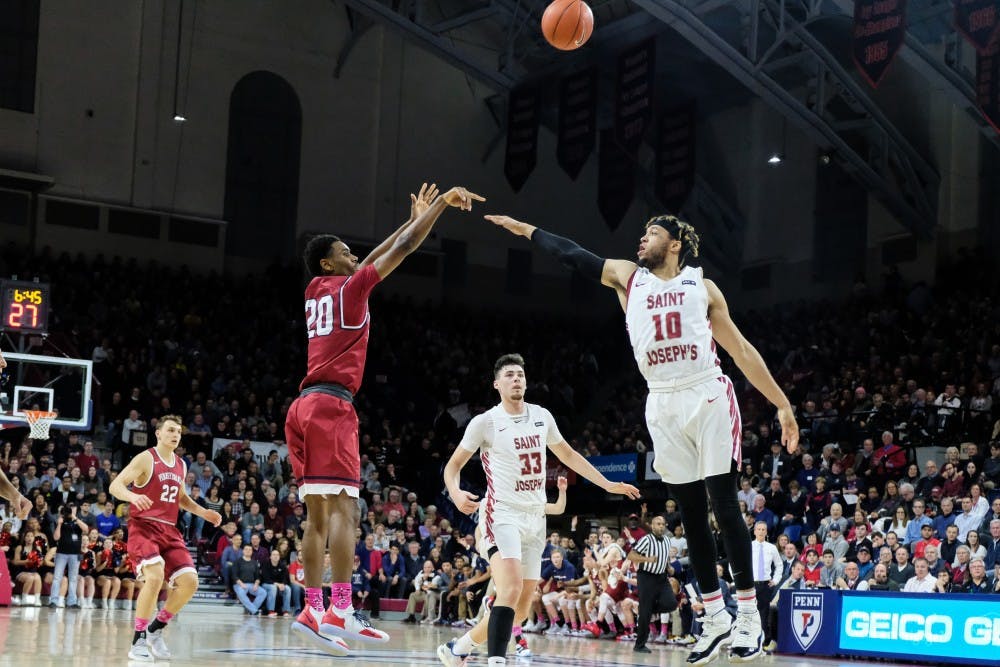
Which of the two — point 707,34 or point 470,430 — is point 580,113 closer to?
point 707,34

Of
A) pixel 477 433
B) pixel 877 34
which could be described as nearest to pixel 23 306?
pixel 477 433

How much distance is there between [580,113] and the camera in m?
29.9

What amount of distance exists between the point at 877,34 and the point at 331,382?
1835cm

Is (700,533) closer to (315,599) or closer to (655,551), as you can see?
(315,599)

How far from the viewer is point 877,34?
2278 cm

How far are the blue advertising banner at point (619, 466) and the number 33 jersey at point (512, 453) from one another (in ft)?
51.0

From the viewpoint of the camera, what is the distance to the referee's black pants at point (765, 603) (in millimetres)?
16406

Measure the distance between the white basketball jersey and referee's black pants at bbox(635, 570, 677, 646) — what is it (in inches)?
407

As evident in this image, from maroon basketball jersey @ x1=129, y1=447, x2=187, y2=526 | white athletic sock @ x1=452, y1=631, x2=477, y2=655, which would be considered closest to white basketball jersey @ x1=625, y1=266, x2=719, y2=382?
white athletic sock @ x1=452, y1=631, x2=477, y2=655

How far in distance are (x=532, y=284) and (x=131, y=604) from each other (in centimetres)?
1896

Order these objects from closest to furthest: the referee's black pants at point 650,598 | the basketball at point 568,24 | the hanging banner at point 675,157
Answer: the basketball at point 568,24, the referee's black pants at point 650,598, the hanging banner at point 675,157

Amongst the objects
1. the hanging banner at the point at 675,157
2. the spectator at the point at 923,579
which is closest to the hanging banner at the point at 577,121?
the hanging banner at the point at 675,157

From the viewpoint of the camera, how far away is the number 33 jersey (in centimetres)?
959

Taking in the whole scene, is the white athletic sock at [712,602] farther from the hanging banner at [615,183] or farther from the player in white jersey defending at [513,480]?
the hanging banner at [615,183]
